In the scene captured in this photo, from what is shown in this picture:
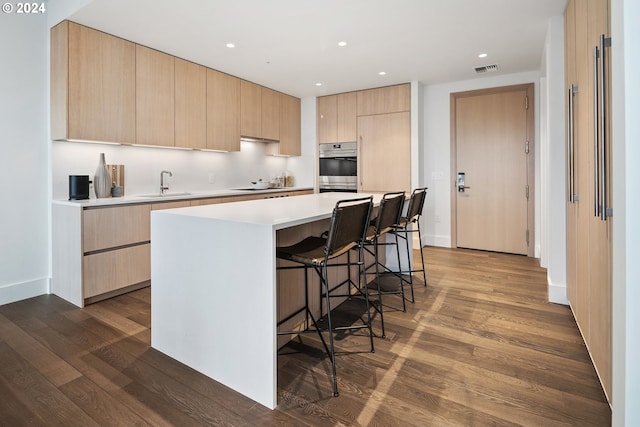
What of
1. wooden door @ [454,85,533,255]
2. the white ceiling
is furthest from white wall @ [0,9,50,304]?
wooden door @ [454,85,533,255]

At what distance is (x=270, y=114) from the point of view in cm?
525

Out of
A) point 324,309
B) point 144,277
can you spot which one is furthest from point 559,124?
point 144,277

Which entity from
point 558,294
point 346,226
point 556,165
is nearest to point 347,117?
point 556,165

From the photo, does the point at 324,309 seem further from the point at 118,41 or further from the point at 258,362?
the point at 118,41

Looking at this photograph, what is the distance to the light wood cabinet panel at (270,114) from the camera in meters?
5.12

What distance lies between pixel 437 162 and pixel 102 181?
425 centimetres

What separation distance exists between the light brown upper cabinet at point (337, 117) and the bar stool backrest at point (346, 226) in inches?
144

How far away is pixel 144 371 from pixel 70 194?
196 centimetres

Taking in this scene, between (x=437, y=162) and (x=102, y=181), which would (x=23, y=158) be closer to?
(x=102, y=181)

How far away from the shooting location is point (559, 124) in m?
2.84

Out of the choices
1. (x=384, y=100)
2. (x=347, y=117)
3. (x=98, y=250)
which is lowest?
(x=98, y=250)

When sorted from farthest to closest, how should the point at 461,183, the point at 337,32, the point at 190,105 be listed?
the point at 461,183
the point at 190,105
the point at 337,32

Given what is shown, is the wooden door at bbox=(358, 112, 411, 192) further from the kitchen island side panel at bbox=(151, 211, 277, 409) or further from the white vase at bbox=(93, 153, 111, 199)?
the kitchen island side panel at bbox=(151, 211, 277, 409)

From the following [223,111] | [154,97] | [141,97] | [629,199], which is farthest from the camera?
[223,111]
